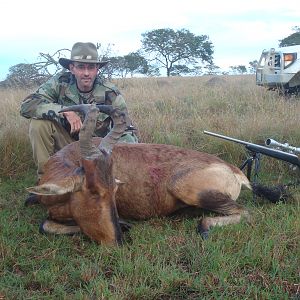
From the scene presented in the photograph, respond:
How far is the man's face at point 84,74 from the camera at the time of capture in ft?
19.0

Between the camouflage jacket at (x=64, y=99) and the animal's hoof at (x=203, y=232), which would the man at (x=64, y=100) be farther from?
the animal's hoof at (x=203, y=232)

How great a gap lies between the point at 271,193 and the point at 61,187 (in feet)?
7.08

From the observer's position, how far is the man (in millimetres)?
5699

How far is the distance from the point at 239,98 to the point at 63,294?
775 cm

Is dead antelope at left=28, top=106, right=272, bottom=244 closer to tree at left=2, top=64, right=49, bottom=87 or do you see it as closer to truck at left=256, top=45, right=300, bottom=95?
truck at left=256, top=45, right=300, bottom=95

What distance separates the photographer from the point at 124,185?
15.4 feet

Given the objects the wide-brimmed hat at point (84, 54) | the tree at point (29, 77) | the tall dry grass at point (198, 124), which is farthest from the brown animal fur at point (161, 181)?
the tree at point (29, 77)

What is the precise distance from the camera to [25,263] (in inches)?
143

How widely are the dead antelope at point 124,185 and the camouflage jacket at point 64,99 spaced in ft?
3.11

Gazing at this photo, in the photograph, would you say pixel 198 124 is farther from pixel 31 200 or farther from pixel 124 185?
pixel 31 200

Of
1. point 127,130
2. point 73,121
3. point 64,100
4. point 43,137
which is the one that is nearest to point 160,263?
point 73,121

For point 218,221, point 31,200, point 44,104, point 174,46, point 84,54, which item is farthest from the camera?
point 174,46

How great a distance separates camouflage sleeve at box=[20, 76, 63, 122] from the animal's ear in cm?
189

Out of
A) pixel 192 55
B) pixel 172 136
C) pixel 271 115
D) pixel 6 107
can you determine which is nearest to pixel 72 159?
pixel 172 136
